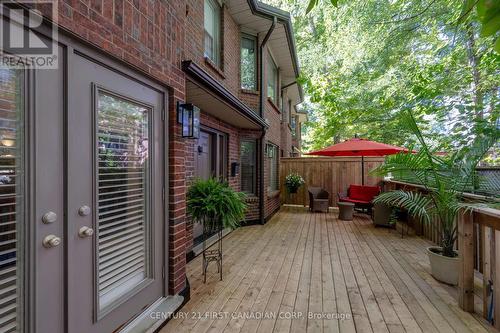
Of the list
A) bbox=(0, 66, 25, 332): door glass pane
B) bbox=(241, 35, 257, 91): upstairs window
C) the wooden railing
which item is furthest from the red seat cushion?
bbox=(0, 66, 25, 332): door glass pane

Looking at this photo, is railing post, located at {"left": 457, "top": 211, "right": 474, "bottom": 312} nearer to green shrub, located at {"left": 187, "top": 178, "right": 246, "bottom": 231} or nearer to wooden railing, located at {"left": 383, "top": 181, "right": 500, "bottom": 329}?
wooden railing, located at {"left": 383, "top": 181, "right": 500, "bottom": 329}

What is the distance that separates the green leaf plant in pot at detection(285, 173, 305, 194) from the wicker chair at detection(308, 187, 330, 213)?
43cm

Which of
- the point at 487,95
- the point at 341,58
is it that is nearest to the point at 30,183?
the point at 487,95

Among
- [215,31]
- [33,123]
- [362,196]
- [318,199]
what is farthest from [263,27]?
[33,123]

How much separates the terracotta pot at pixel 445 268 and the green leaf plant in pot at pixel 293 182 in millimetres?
5274

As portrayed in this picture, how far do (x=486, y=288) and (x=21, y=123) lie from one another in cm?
389

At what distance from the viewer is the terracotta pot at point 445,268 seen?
3.02 m

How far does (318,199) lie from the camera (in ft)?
26.4

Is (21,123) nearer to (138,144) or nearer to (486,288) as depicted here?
(138,144)

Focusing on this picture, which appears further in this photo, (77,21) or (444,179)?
(444,179)

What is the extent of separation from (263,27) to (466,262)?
614 centimetres

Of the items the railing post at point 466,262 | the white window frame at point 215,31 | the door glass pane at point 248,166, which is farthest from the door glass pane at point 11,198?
the door glass pane at point 248,166

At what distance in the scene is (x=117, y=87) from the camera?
1937 millimetres

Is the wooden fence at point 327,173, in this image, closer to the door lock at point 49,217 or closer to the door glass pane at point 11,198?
the door lock at point 49,217
